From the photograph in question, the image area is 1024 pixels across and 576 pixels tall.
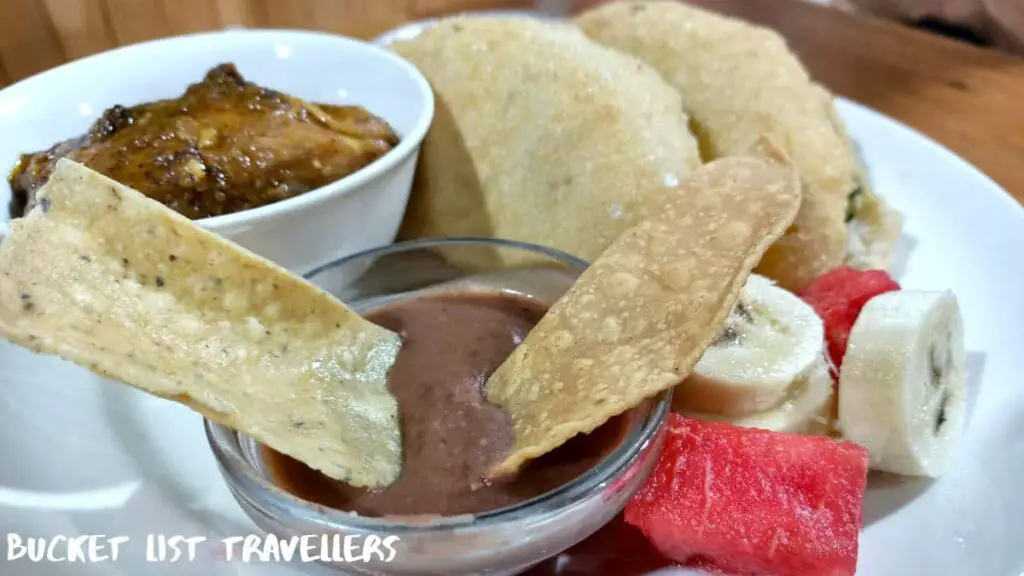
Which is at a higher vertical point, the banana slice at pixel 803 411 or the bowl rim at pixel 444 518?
the bowl rim at pixel 444 518

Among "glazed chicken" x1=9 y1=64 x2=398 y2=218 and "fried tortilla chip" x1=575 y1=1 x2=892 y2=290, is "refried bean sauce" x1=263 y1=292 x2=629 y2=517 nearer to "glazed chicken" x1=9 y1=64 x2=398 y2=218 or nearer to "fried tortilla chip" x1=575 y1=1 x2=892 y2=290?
"glazed chicken" x1=9 y1=64 x2=398 y2=218

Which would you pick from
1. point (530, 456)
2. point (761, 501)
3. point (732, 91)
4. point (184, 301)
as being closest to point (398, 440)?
point (530, 456)

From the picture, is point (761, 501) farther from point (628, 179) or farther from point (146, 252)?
point (146, 252)

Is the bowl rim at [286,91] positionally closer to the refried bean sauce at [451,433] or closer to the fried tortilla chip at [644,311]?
the refried bean sauce at [451,433]

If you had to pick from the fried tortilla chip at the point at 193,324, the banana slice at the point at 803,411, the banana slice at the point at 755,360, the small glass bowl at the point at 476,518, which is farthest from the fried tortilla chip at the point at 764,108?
the fried tortilla chip at the point at 193,324

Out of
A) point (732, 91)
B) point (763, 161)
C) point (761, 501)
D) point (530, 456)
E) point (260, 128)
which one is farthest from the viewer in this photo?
point (732, 91)

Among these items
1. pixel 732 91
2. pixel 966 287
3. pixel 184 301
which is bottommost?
pixel 966 287
